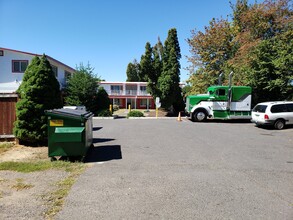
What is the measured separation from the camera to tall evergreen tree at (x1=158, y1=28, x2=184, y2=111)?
3097 centimetres

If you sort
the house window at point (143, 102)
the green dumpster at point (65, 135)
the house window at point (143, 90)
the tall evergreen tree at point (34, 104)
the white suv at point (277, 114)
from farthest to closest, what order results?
the house window at point (143, 102), the house window at point (143, 90), the white suv at point (277, 114), the tall evergreen tree at point (34, 104), the green dumpster at point (65, 135)

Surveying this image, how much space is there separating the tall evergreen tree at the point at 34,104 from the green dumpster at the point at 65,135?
2543mm

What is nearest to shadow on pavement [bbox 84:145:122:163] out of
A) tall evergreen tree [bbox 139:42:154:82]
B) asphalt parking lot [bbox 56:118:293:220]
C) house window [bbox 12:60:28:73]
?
asphalt parking lot [bbox 56:118:293:220]

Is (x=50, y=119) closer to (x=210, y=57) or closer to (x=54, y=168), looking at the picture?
(x=54, y=168)

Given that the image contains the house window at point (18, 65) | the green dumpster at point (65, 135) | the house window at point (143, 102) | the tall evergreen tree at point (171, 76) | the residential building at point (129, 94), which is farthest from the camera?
the house window at point (143, 102)

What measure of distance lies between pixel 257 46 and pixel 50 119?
66.2ft

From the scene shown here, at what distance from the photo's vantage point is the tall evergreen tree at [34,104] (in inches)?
373

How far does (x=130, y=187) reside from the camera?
207 inches

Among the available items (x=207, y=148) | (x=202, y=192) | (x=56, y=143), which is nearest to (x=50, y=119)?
(x=56, y=143)

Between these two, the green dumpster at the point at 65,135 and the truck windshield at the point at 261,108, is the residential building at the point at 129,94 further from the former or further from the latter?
the green dumpster at the point at 65,135

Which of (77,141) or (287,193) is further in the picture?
(77,141)

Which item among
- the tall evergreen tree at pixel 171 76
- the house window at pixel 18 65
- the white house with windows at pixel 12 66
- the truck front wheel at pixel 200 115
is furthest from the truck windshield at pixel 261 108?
the house window at pixel 18 65

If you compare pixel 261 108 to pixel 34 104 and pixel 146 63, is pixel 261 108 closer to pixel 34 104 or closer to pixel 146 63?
pixel 34 104

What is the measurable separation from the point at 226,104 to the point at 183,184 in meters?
15.4
